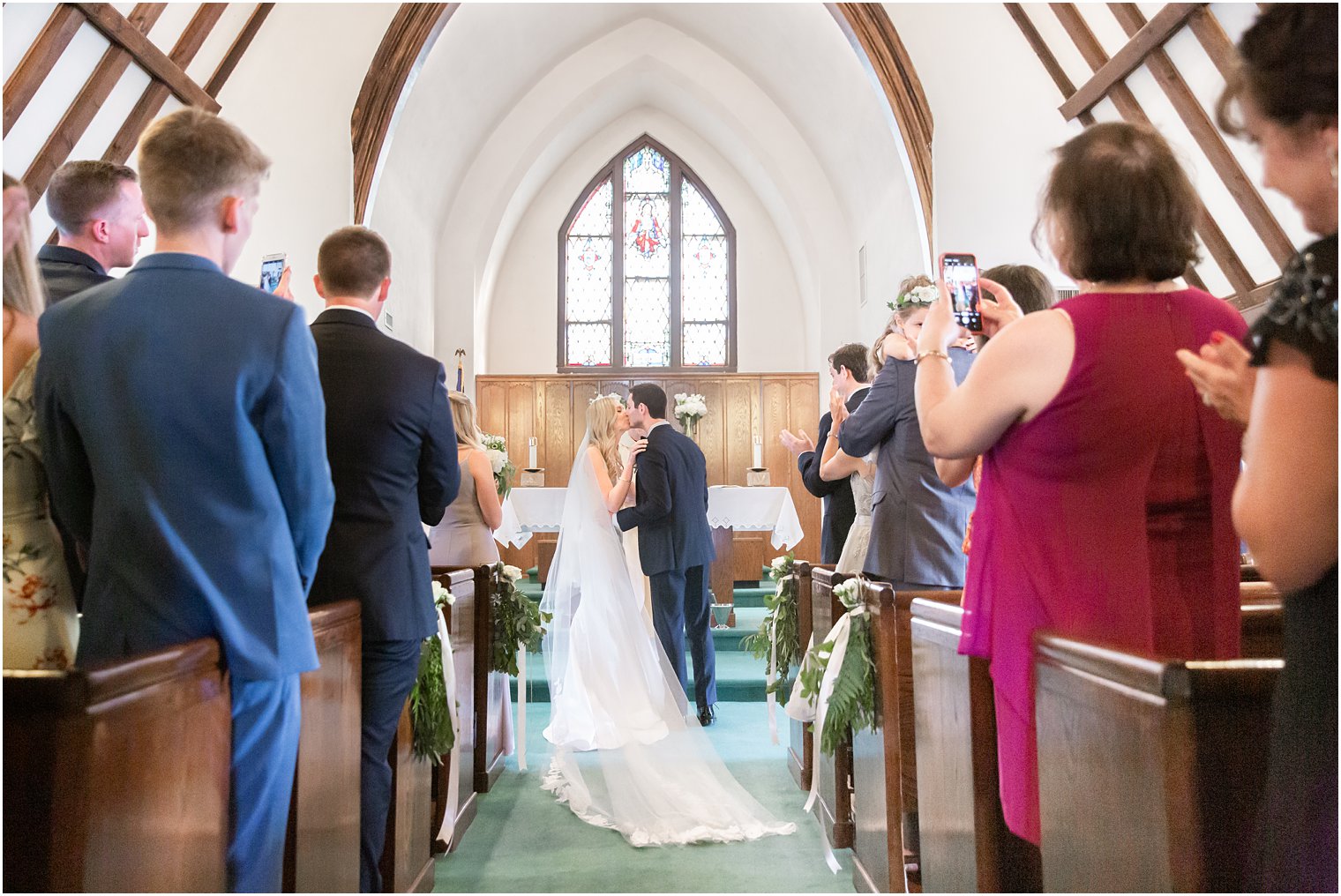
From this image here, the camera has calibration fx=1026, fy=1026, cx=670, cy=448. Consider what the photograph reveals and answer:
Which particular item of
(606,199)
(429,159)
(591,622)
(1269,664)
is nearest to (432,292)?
(429,159)

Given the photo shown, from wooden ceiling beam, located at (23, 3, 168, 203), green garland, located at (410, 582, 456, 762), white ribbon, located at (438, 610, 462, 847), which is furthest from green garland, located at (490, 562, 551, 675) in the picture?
wooden ceiling beam, located at (23, 3, 168, 203)

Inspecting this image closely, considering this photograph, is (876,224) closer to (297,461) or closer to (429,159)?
(429,159)

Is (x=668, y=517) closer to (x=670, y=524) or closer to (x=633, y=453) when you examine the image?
(x=670, y=524)

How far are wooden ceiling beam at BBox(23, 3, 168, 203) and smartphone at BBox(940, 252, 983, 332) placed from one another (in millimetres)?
4107

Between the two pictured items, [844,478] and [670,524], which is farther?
[670,524]

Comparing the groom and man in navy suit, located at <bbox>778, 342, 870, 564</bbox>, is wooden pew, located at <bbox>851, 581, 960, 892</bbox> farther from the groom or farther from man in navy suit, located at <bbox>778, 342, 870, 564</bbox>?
the groom

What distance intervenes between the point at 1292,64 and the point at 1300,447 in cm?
35

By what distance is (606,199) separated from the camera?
1357cm

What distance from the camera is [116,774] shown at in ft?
4.22

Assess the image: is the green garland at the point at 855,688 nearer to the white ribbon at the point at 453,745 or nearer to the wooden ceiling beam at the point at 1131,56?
the white ribbon at the point at 453,745

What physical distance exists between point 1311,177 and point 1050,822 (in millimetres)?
915

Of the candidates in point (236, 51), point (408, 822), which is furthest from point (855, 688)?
point (236, 51)

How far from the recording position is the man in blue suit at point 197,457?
5.06ft

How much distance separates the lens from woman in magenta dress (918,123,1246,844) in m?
1.44
